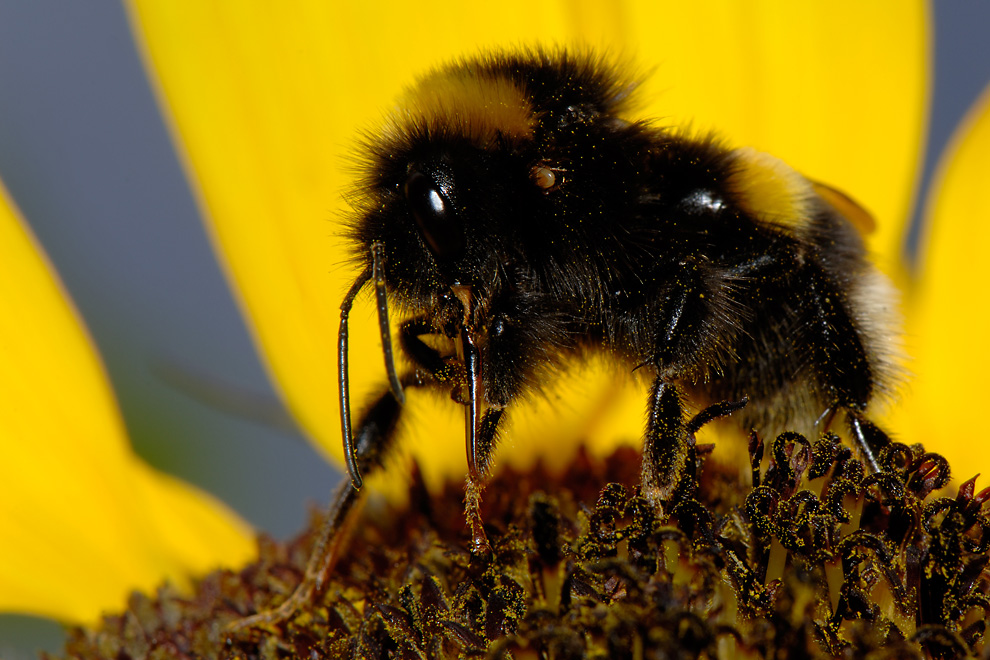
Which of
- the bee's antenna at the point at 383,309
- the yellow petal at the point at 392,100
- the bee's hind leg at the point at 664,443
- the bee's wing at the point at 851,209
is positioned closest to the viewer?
the bee's antenna at the point at 383,309

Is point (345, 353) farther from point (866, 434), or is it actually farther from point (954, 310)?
point (954, 310)

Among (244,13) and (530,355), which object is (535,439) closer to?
(530,355)

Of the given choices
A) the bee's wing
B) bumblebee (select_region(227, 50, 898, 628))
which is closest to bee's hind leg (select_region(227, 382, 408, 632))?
bumblebee (select_region(227, 50, 898, 628))

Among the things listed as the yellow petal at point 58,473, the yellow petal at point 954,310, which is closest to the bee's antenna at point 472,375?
the yellow petal at point 58,473

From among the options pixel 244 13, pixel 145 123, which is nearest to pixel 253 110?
pixel 244 13

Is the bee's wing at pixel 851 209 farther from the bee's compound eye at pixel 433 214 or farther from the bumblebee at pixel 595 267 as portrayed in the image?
the bee's compound eye at pixel 433 214

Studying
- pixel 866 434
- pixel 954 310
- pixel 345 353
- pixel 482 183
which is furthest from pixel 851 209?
pixel 345 353

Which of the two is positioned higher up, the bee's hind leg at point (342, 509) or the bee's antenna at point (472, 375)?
the bee's hind leg at point (342, 509)
